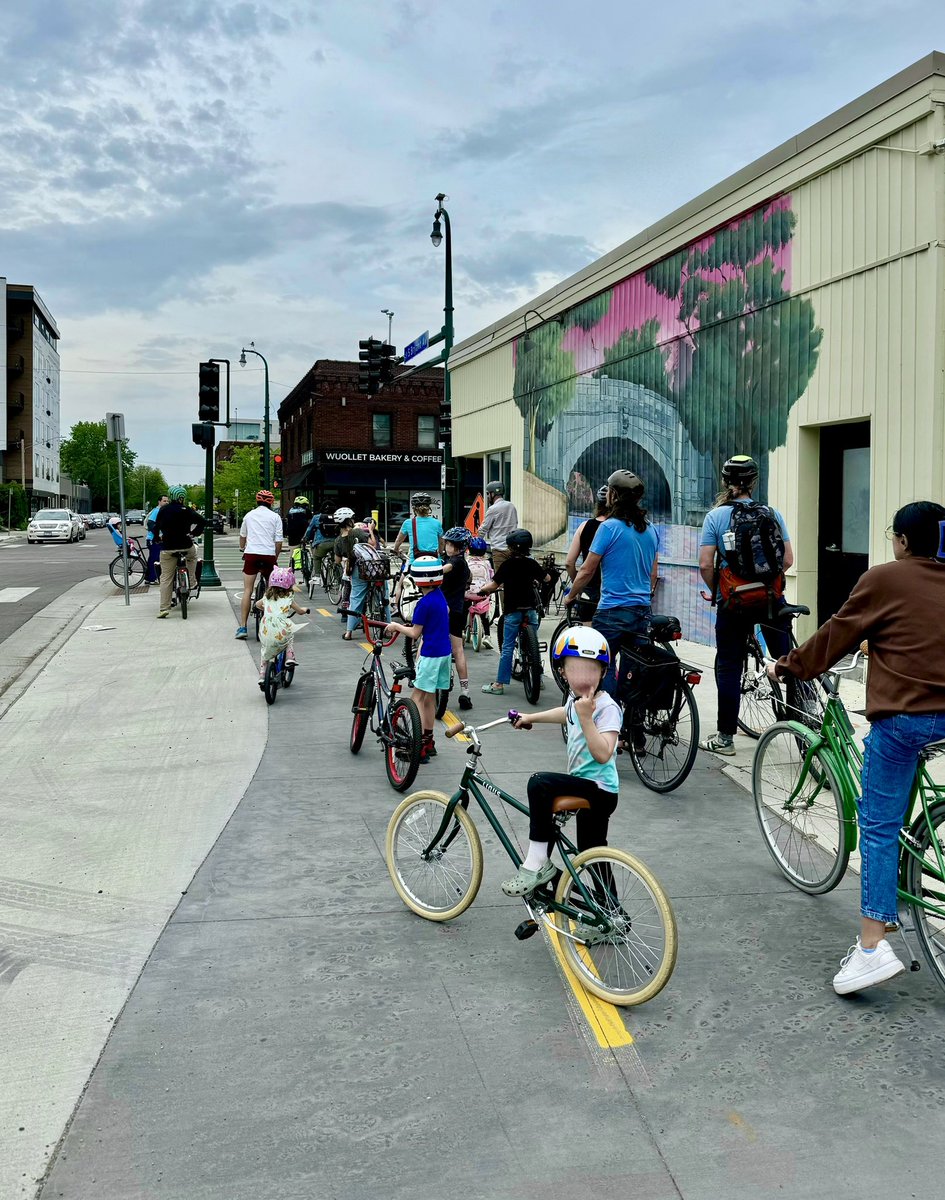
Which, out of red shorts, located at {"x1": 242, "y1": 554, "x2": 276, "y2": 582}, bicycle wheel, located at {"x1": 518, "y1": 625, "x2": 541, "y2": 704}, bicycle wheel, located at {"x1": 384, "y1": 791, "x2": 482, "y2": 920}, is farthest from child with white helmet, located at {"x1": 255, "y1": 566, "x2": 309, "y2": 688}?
bicycle wheel, located at {"x1": 384, "y1": 791, "x2": 482, "y2": 920}

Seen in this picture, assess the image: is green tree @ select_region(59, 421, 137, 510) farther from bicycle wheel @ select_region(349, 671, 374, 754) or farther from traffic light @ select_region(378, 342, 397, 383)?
bicycle wheel @ select_region(349, 671, 374, 754)

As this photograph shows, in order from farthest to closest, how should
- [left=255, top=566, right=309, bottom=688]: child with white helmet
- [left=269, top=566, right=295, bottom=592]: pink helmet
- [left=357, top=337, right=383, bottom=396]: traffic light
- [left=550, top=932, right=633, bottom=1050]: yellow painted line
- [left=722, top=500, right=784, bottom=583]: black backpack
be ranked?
[left=357, top=337, right=383, bottom=396]: traffic light, [left=269, top=566, right=295, bottom=592]: pink helmet, [left=255, top=566, right=309, bottom=688]: child with white helmet, [left=722, top=500, right=784, bottom=583]: black backpack, [left=550, top=932, right=633, bottom=1050]: yellow painted line

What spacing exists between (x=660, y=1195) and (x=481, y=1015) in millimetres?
1177

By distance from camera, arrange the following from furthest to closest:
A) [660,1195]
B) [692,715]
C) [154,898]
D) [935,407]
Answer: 1. [935,407]
2. [692,715]
3. [154,898]
4. [660,1195]

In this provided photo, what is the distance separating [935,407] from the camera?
9.44 m

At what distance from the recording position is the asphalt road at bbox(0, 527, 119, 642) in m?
17.3

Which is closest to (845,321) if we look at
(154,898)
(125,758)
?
(125,758)

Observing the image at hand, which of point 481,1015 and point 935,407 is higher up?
point 935,407

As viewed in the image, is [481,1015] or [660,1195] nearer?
[660,1195]

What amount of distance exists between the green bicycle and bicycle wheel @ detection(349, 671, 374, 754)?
318 centimetres

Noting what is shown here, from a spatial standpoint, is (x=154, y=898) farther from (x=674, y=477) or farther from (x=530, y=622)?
(x=674, y=477)

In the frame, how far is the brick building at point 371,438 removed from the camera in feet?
180

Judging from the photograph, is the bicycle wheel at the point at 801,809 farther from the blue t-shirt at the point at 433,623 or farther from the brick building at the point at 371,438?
the brick building at the point at 371,438

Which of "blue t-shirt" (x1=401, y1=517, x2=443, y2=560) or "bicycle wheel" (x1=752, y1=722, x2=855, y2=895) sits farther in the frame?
"blue t-shirt" (x1=401, y1=517, x2=443, y2=560)
